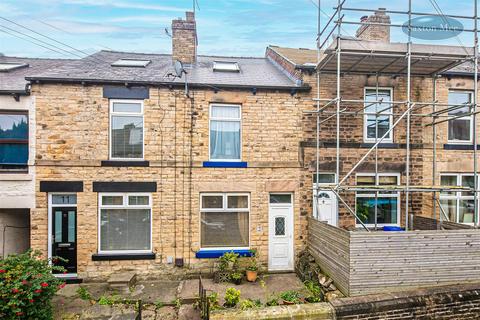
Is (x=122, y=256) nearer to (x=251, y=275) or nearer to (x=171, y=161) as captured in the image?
(x=171, y=161)

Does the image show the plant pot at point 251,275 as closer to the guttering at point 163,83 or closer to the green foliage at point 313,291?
the green foliage at point 313,291

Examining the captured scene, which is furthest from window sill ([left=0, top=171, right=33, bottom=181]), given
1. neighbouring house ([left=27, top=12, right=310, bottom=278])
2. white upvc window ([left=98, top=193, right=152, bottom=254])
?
white upvc window ([left=98, top=193, right=152, bottom=254])

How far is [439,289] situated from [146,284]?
24.5 feet

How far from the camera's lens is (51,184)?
7672 mm

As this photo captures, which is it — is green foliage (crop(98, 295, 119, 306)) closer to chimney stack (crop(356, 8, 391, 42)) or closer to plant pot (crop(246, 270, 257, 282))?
plant pot (crop(246, 270, 257, 282))

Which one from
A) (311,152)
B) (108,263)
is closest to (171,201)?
(108,263)

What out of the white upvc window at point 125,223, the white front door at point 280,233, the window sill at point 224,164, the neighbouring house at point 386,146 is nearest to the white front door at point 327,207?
the neighbouring house at point 386,146

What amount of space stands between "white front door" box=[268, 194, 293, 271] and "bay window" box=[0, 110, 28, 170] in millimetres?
7610

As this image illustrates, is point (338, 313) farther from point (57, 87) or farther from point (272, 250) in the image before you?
point (57, 87)

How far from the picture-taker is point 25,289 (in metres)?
5.19

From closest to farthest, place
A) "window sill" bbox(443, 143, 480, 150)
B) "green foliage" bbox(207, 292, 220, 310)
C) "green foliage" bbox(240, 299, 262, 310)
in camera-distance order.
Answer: "green foliage" bbox(240, 299, 262, 310), "green foliage" bbox(207, 292, 220, 310), "window sill" bbox(443, 143, 480, 150)

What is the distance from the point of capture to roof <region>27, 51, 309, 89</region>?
7.88 metres

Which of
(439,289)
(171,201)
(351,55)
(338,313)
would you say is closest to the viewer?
(338,313)

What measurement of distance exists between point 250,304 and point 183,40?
914 cm
